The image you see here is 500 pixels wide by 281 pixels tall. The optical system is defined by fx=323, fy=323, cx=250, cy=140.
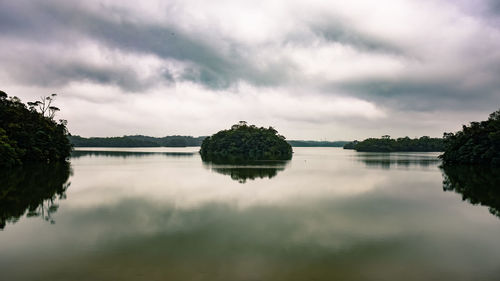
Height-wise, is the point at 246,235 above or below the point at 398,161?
below

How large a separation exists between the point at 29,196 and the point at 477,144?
48448 millimetres

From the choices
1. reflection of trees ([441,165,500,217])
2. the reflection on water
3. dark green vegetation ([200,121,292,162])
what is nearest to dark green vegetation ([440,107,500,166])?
the reflection on water

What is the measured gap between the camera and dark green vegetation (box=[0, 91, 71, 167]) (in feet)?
114

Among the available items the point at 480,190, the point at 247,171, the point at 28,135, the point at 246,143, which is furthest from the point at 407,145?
the point at 28,135

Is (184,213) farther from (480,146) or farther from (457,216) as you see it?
(480,146)

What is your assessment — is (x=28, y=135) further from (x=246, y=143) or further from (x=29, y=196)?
(x=246, y=143)

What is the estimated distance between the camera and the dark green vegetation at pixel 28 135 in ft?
114

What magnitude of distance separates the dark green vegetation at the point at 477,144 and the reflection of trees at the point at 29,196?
46082mm

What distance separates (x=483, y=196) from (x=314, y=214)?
1246cm

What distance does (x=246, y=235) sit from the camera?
Result: 36.1ft

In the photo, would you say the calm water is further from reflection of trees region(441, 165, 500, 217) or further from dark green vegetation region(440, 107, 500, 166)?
dark green vegetation region(440, 107, 500, 166)

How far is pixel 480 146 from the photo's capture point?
137 feet

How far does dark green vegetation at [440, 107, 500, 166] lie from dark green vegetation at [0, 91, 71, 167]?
54.0 metres

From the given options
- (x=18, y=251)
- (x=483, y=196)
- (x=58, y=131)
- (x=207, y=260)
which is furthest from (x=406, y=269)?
(x=58, y=131)
